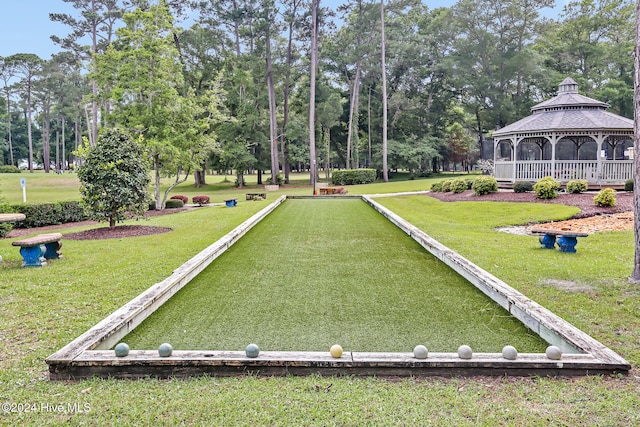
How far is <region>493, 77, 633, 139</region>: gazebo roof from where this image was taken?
1745cm

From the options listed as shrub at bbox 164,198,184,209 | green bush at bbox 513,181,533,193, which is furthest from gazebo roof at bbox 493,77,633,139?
shrub at bbox 164,198,184,209

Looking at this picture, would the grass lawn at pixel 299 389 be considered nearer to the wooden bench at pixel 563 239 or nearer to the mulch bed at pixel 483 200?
the wooden bench at pixel 563 239

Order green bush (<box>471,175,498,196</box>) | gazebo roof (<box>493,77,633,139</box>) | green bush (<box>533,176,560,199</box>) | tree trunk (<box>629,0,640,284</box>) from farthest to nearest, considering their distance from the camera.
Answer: gazebo roof (<box>493,77,633,139</box>) → green bush (<box>471,175,498,196</box>) → green bush (<box>533,176,560,199</box>) → tree trunk (<box>629,0,640,284</box>)

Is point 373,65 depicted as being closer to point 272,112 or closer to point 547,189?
point 272,112

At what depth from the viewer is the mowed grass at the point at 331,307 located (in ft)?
11.4

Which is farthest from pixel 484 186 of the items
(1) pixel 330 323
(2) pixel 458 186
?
(1) pixel 330 323

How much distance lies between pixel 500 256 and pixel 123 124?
14473mm

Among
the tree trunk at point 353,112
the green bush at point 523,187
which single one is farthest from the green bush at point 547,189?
the tree trunk at point 353,112

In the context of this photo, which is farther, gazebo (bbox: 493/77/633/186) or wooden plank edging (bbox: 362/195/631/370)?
gazebo (bbox: 493/77/633/186)

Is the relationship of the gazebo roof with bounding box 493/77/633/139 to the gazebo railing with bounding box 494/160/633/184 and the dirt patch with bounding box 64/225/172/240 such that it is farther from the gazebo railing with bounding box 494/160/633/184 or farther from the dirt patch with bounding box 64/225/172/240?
the dirt patch with bounding box 64/225/172/240

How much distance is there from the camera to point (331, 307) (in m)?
4.32

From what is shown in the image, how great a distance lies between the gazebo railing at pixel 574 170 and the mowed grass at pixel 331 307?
13408 mm

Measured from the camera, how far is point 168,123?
1666 centimetres

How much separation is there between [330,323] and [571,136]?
18.4 meters
